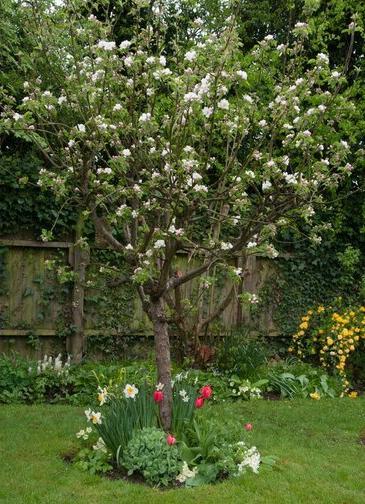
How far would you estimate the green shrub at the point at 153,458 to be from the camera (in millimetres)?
4004

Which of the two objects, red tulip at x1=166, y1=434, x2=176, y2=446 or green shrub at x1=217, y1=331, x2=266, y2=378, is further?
green shrub at x1=217, y1=331, x2=266, y2=378

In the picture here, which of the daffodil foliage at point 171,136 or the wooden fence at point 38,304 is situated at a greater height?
the daffodil foliage at point 171,136

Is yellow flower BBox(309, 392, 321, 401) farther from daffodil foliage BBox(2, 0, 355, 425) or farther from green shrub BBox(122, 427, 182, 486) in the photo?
green shrub BBox(122, 427, 182, 486)

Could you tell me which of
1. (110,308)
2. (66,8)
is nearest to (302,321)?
(110,308)

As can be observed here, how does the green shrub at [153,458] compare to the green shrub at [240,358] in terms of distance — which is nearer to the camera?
the green shrub at [153,458]

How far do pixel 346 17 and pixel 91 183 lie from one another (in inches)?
227

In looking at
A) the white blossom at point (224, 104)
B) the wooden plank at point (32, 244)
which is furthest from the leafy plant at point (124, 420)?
the wooden plank at point (32, 244)

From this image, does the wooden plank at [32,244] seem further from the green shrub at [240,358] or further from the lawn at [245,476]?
the green shrub at [240,358]

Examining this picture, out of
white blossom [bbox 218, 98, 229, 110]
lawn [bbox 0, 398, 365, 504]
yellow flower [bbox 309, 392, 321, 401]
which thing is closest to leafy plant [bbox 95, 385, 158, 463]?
lawn [bbox 0, 398, 365, 504]

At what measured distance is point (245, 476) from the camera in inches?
162

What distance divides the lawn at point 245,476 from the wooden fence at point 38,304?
1.54 m

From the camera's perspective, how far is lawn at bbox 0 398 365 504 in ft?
12.5

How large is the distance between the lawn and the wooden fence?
1538mm

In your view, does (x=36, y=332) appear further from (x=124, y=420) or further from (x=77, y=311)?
(x=124, y=420)
